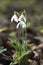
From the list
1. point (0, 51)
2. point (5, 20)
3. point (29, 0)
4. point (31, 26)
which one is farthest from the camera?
point (29, 0)

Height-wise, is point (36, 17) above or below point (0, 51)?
below

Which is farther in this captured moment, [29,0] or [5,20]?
[29,0]

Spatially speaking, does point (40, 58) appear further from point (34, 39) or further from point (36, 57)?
point (34, 39)

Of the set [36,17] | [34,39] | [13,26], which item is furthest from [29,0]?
[34,39]

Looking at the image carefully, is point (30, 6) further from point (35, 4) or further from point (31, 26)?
point (31, 26)

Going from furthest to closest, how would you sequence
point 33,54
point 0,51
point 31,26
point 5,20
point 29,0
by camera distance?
1. point 29,0
2. point 5,20
3. point 31,26
4. point 33,54
5. point 0,51

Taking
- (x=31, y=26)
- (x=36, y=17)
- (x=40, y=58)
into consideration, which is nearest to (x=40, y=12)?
(x=36, y=17)
